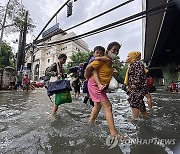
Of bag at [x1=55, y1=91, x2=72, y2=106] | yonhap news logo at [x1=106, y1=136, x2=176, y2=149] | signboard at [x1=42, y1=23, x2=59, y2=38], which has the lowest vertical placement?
yonhap news logo at [x1=106, y1=136, x2=176, y2=149]

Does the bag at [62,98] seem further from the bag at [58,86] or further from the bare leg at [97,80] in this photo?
the bare leg at [97,80]

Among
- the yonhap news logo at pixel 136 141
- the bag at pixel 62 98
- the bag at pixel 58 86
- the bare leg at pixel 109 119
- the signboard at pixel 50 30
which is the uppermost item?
the signboard at pixel 50 30

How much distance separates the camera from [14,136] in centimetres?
290

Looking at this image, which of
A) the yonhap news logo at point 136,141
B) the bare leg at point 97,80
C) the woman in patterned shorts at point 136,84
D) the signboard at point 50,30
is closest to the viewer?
the yonhap news logo at point 136,141

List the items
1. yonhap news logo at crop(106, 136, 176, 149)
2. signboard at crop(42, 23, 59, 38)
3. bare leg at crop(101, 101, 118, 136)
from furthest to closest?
1. signboard at crop(42, 23, 59, 38)
2. bare leg at crop(101, 101, 118, 136)
3. yonhap news logo at crop(106, 136, 176, 149)

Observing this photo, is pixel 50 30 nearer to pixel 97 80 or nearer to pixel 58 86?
pixel 58 86

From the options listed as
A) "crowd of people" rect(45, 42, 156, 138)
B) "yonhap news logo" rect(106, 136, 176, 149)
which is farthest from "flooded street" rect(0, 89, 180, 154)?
"crowd of people" rect(45, 42, 156, 138)

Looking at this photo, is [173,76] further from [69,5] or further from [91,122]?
[91,122]

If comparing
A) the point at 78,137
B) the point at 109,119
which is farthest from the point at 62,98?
the point at 109,119

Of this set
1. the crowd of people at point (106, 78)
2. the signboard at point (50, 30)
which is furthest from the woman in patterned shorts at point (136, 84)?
the signboard at point (50, 30)

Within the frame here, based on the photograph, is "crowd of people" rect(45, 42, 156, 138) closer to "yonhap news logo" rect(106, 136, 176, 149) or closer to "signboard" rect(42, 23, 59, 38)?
"yonhap news logo" rect(106, 136, 176, 149)

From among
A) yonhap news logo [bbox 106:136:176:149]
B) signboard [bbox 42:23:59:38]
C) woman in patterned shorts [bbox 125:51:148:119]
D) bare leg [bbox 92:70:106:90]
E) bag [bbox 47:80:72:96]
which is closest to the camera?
yonhap news logo [bbox 106:136:176:149]

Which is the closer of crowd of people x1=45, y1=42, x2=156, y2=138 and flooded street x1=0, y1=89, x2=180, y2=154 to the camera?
flooded street x1=0, y1=89, x2=180, y2=154

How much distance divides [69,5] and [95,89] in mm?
5250
